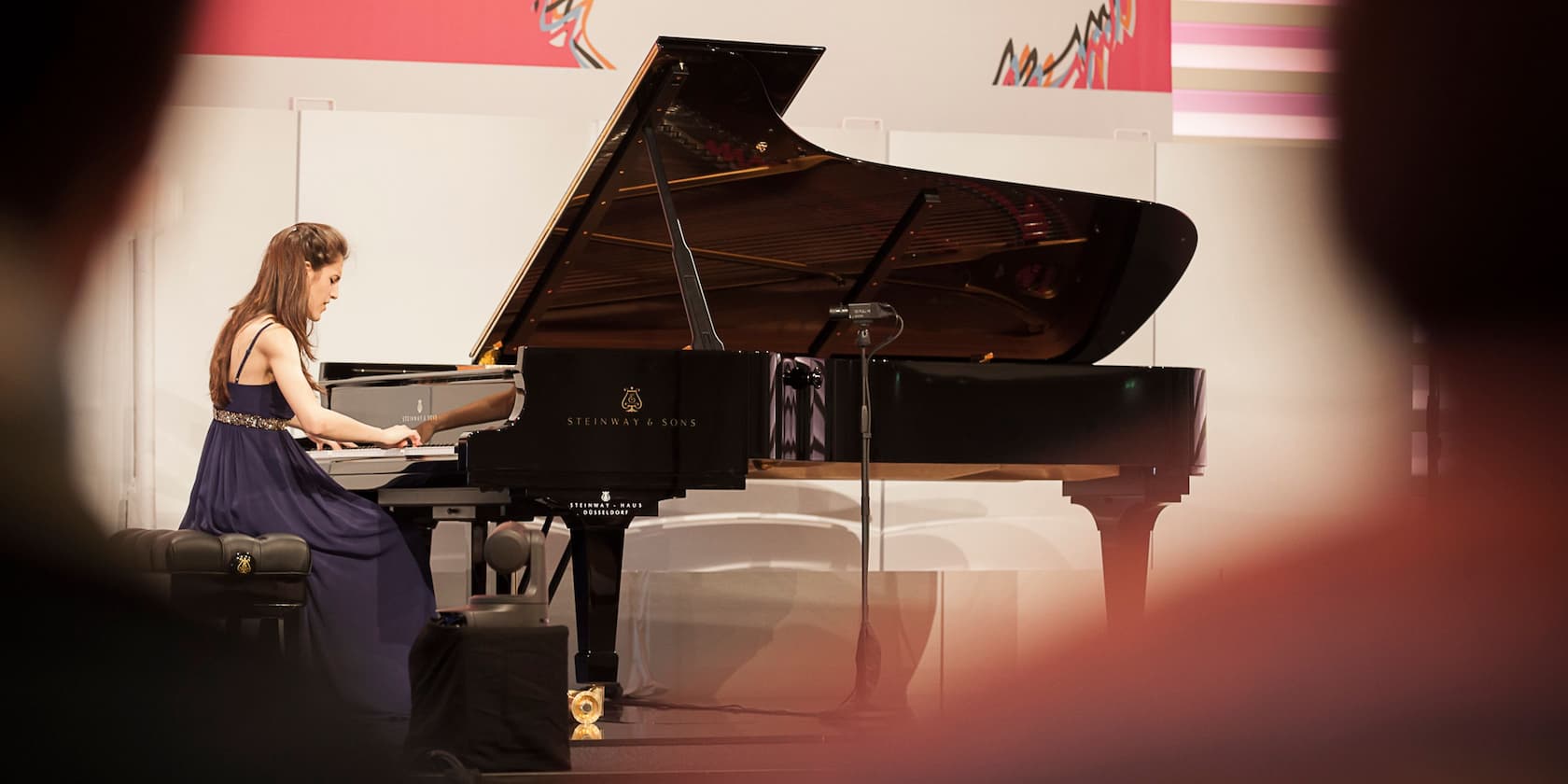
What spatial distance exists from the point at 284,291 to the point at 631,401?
0.91 metres

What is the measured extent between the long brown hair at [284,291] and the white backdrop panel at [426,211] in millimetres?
1593

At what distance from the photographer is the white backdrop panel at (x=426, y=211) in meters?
4.76

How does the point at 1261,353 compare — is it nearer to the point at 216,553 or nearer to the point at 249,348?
the point at 249,348

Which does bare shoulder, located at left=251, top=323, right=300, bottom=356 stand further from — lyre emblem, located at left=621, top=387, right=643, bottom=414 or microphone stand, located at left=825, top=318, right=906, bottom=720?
microphone stand, located at left=825, top=318, right=906, bottom=720

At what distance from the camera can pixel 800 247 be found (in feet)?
11.8

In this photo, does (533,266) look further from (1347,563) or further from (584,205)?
(1347,563)

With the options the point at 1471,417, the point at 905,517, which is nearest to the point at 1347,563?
the point at 1471,417

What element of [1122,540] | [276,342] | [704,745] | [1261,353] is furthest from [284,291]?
[1261,353]

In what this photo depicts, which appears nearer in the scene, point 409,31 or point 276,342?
point 276,342

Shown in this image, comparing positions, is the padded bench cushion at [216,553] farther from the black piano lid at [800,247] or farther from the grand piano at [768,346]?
the black piano lid at [800,247]

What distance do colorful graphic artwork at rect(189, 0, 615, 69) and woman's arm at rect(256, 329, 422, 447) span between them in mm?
2335

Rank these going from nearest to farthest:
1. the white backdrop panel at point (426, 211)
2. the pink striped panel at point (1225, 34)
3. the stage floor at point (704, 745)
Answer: the stage floor at point (704, 745), the white backdrop panel at point (426, 211), the pink striped panel at point (1225, 34)

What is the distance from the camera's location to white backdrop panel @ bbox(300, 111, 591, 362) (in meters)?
4.76

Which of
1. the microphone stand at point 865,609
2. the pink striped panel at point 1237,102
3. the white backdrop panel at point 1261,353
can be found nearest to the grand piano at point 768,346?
the microphone stand at point 865,609
